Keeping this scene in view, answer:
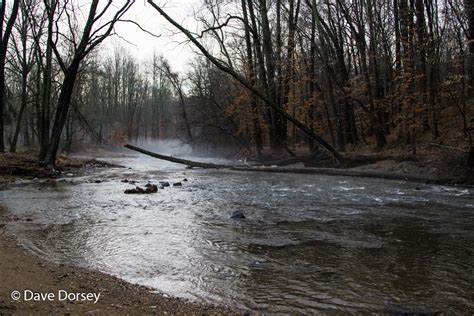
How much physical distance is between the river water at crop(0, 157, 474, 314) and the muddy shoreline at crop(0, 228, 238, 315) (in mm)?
266

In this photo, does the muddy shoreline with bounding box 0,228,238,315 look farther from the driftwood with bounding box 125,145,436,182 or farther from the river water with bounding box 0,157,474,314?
the driftwood with bounding box 125,145,436,182

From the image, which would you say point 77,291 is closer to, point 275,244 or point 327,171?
point 275,244

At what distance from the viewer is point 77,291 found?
13.9 feet

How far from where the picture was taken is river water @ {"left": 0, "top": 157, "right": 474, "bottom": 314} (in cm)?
457

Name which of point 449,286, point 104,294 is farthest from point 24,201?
point 449,286

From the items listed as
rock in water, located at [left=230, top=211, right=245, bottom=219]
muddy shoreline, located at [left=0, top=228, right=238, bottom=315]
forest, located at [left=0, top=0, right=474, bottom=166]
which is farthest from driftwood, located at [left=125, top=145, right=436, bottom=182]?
muddy shoreline, located at [left=0, top=228, right=238, bottom=315]

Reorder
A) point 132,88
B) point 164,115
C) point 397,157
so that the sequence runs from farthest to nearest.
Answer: point 164,115, point 132,88, point 397,157

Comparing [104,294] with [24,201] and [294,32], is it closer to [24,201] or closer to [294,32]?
[24,201]

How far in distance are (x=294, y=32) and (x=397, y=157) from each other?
11.0m

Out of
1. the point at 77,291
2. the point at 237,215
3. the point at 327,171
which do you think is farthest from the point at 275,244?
the point at 327,171

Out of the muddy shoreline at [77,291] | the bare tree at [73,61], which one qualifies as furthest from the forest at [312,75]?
the muddy shoreline at [77,291]

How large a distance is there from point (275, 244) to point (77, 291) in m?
3.31

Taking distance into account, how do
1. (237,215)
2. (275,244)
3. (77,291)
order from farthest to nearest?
1. (237,215)
2. (275,244)
3. (77,291)

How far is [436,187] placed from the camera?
13.8 meters
